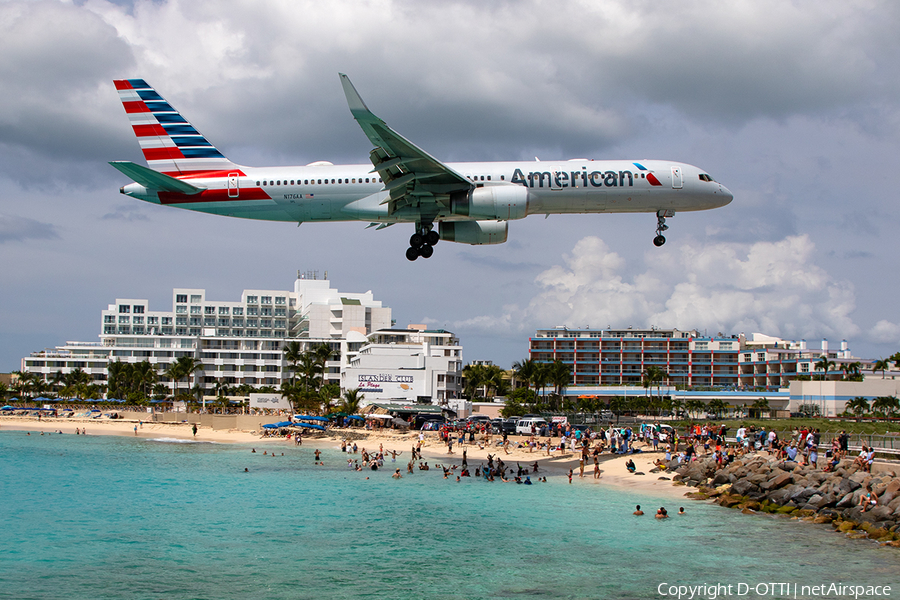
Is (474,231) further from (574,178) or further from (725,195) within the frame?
(725,195)

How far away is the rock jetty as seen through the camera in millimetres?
35500

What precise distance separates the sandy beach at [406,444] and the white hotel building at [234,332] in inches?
971

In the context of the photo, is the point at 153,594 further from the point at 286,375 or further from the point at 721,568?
the point at 286,375

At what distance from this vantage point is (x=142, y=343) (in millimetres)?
144625


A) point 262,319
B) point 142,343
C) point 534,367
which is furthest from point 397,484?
point 262,319

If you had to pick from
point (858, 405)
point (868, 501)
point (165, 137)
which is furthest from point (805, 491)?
point (858, 405)

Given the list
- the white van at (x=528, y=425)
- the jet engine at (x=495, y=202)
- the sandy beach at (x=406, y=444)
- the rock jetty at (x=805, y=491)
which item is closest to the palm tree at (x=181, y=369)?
the sandy beach at (x=406, y=444)

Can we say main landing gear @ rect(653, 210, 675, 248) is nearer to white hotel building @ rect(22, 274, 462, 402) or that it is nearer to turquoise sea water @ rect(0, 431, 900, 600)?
turquoise sea water @ rect(0, 431, 900, 600)

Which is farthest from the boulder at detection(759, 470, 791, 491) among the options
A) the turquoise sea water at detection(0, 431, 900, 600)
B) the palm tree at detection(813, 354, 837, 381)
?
the palm tree at detection(813, 354, 837, 381)

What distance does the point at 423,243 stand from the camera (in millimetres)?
36469

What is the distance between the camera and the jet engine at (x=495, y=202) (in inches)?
1335

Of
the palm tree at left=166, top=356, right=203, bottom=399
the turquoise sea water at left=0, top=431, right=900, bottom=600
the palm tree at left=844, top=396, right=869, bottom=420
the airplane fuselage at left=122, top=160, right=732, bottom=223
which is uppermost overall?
the airplane fuselage at left=122, top=160, right=732, bottom=223

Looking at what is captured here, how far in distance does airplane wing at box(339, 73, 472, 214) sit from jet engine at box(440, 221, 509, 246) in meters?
2.39

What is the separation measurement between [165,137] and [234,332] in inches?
5127
